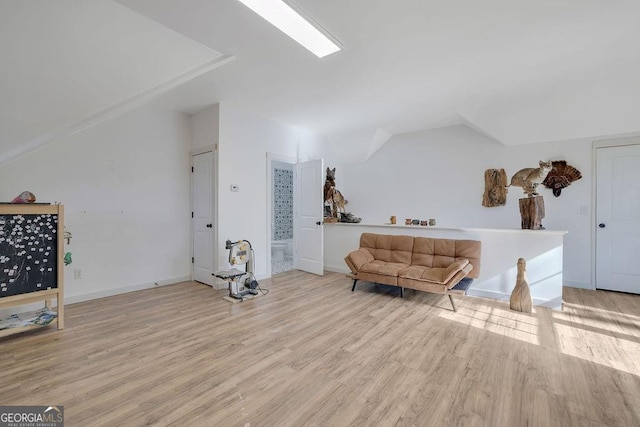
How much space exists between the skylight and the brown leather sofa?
2653 mm

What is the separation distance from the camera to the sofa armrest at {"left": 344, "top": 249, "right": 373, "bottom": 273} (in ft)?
13.1

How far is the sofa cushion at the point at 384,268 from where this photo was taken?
12.1 feet

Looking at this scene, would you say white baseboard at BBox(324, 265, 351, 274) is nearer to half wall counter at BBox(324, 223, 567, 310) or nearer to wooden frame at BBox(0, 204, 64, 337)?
half wall counter at BBox(324, 223, 567, 310)

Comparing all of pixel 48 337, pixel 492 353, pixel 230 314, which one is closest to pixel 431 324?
pixel 492 353

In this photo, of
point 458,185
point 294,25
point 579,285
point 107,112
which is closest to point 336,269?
point 458,185

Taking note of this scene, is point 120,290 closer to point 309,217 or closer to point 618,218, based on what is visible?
point 309,217

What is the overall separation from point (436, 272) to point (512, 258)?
1.03m

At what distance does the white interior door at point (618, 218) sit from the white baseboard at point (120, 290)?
6.35 meters

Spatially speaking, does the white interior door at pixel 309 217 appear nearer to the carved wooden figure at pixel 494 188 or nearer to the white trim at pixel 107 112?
the white trim at pixel 107 112

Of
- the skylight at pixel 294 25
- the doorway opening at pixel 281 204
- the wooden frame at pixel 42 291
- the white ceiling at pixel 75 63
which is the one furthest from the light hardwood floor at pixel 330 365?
the doorway opening at pixel 281 204

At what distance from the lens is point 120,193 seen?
3.88 meters

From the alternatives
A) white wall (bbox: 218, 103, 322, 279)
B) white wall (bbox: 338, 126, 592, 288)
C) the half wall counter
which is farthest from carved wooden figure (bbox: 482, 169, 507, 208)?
white wall (bbox: 218, 103, 322, 279)

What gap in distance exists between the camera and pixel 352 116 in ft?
15.6

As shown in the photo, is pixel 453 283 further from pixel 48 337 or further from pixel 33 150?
pixel 33 150
